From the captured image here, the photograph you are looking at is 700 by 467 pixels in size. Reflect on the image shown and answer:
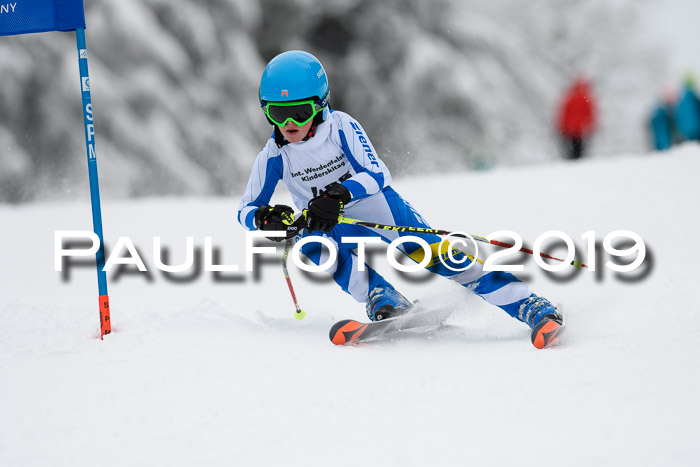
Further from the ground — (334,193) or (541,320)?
(334,193)

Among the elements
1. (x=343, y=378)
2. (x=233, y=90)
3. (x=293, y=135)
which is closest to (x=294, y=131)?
(x=293, y=135)

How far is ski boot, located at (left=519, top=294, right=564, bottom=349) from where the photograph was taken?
315cm

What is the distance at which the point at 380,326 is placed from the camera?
11.2 ft

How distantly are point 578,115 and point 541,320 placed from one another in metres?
8.36

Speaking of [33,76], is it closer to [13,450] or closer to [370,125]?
[370,125]

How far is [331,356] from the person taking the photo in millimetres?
3072

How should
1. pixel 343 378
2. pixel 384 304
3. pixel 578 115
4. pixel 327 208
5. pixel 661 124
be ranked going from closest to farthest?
pixel 343 378 → pixel 327 208 → pixel 384 304 → pixel 578 115 → pixel 661 124

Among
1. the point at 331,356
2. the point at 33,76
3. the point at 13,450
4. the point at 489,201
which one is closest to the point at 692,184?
the point at 489,201

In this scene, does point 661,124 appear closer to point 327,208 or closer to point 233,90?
point 233,90

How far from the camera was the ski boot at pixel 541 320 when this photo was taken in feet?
10.3

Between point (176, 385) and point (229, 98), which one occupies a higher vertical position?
point (229, 98)

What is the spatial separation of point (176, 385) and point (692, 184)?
5.96 meters

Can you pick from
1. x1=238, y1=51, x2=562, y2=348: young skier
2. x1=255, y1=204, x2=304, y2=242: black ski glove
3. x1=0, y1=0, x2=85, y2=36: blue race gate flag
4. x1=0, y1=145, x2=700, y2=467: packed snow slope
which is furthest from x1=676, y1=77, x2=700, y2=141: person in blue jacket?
x1=0, y1=0, x2=85, y2=36: blue race gate flag

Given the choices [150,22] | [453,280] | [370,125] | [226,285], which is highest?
[150,22]
